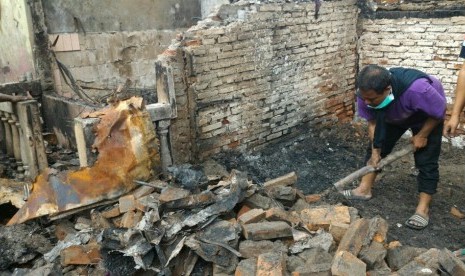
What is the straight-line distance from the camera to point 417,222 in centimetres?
425

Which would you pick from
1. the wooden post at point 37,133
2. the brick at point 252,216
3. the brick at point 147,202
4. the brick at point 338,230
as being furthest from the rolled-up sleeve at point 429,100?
the wooden post at point 37,133

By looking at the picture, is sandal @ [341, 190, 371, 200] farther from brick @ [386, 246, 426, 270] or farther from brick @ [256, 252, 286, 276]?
brick @ [256, 252, 286, 276]

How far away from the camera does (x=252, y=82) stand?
5938 millimetres

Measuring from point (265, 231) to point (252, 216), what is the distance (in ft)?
0.68

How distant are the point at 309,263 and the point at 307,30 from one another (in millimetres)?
4553

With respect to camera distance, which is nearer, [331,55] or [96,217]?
[96,217]

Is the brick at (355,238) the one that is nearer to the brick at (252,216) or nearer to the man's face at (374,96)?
the brick at (252,216)

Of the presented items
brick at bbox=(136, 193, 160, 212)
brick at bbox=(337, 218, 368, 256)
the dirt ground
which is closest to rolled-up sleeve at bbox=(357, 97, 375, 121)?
the dirt ground

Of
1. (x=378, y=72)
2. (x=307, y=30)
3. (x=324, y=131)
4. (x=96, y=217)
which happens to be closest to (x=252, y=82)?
(x=307, y=30)

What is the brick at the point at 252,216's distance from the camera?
10.8ft

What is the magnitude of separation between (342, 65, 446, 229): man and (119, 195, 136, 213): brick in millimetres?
2325

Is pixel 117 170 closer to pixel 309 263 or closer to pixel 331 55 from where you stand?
Result: pixel 309 263

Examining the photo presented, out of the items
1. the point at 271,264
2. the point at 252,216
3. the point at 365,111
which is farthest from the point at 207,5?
the point at 271,264

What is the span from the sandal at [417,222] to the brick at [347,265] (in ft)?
5.62
